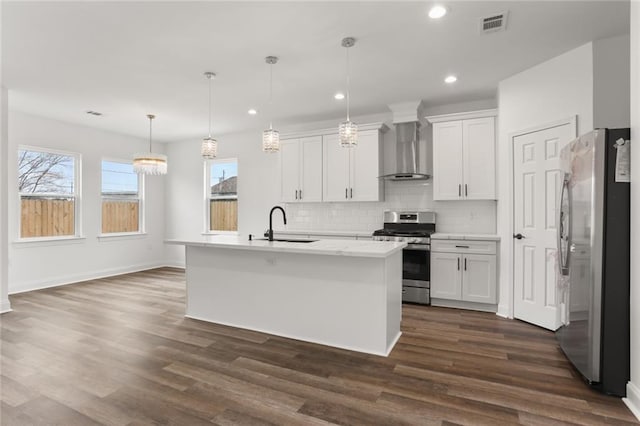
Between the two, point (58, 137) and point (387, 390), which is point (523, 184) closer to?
point (387, 390)

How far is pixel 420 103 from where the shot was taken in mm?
4688

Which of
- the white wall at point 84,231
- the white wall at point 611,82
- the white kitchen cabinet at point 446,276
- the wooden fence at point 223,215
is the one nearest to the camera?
the white wall at point 611,82

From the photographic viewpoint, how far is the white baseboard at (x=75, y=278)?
517cm

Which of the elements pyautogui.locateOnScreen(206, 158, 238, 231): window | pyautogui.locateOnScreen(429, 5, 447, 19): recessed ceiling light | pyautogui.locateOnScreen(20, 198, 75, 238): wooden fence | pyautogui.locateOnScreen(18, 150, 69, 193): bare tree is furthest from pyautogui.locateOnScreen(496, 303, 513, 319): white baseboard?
pyautogui.locateOnScreen(18, 150, 69, 193): bare tree

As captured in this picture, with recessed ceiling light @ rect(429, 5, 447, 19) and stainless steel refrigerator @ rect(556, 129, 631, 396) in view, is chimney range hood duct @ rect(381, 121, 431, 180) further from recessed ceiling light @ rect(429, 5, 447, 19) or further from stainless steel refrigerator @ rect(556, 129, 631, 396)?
stainless steel refrigerator @ rect(556, 129, 631, 396)

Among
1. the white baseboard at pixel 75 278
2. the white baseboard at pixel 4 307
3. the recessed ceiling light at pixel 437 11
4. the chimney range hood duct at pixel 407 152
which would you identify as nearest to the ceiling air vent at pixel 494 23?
the recessed ceiling light at pixel 437 11

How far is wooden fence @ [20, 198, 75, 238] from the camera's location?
17.2 ft

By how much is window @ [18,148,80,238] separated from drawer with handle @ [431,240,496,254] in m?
6.09

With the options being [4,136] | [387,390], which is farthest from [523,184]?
[4,136]

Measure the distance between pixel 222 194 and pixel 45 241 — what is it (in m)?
3.00

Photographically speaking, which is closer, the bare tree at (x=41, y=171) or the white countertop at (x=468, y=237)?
the white countertop at (x=468, y=237)

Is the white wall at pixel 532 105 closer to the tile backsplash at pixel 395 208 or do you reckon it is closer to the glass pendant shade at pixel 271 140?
the tile backsplash at pixel 395 208

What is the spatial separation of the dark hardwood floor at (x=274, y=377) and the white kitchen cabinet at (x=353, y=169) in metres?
2.09

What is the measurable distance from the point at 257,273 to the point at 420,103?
10.6ft
